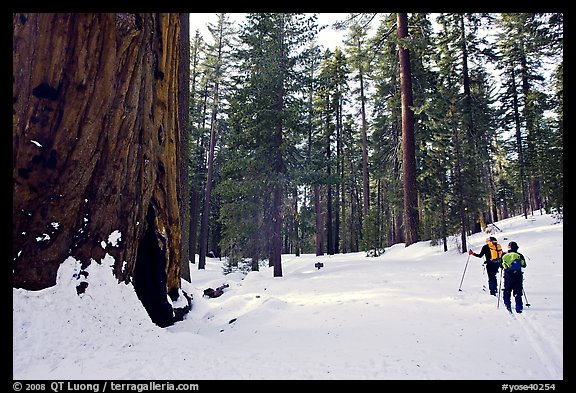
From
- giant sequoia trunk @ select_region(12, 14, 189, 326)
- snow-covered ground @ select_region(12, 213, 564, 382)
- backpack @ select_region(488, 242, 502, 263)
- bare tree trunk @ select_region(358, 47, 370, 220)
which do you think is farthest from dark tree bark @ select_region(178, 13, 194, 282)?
bare tree trunk @ select_region(358, 47, 370, 220)

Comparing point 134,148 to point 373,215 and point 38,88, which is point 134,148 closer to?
point 38,88

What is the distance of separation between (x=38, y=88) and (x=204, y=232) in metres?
17.8

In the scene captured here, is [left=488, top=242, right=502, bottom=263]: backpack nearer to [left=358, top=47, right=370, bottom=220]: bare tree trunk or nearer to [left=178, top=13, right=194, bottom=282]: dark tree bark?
[left=178, top=13, right=194, bottom=282]: dark tree bark

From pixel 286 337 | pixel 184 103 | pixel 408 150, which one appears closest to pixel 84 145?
A: pixel 184 103

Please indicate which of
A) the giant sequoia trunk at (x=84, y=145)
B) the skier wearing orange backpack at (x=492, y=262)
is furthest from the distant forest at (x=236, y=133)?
the skier wearing orange backpack at (x=492, y=262)

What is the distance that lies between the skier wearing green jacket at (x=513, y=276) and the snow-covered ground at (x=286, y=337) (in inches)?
10.6

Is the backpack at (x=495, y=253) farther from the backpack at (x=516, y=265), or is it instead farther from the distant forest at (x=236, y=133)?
the distant forest at (x=236, y=133)

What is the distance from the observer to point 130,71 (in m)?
5.11

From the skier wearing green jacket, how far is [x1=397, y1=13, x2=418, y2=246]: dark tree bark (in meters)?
6.98

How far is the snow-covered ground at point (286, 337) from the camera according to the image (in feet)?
12.6

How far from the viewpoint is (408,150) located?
47.4 ft

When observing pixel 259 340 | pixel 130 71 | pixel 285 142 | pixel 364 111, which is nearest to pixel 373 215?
pixel 285 142

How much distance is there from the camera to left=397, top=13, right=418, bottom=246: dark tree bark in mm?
14219
